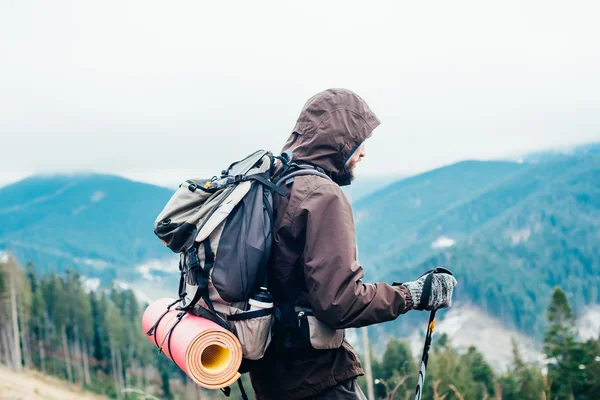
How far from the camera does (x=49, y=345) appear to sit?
210ft

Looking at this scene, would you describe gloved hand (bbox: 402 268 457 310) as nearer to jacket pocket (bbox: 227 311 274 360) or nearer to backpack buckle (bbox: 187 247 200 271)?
jacket pocket (bbox: 227 311 274 360)

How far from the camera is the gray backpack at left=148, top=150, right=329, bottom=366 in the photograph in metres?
2.66

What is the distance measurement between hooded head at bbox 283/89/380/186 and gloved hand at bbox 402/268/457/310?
0.72 m

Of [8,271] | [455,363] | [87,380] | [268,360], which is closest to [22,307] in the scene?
[8,271]

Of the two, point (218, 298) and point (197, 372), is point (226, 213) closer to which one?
point (218, 298)

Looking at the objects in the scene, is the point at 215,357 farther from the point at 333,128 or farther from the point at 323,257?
the point at 333,128

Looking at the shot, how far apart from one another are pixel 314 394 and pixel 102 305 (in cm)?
6602

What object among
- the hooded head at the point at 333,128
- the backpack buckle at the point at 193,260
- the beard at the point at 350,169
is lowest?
the backpack buckle at the point at 193,260

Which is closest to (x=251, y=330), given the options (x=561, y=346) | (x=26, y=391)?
(x=26, y=391)

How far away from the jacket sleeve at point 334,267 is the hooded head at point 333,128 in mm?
314

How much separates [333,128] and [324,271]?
2.55 ft

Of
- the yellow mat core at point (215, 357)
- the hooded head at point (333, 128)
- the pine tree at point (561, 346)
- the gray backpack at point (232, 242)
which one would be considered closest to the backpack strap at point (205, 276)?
the gray backpack at point (232, 242)

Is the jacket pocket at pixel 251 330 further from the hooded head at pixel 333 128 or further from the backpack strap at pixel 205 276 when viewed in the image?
the hooded head at pixel 333 128

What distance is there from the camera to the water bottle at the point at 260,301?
2.73 meters
